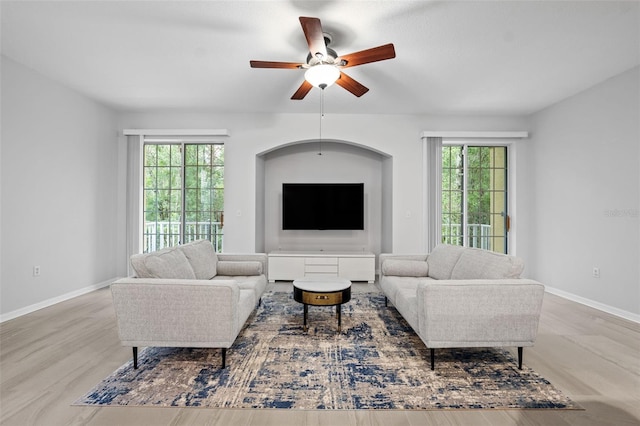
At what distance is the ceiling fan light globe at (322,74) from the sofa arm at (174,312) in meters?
1.76

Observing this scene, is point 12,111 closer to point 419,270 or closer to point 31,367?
point 31,367

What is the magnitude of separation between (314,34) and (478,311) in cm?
221

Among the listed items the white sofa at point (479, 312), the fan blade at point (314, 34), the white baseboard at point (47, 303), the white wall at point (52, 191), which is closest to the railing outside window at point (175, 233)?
the white wall at point (52, 191)

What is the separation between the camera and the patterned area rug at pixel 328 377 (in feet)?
6.10

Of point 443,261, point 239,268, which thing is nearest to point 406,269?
point 443,261

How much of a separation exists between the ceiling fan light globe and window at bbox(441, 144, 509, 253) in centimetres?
323

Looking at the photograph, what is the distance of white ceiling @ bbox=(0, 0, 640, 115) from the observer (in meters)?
2.39

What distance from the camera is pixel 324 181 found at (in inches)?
218

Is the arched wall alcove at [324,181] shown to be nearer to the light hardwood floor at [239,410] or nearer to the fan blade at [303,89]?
the fan blade at [303,89]

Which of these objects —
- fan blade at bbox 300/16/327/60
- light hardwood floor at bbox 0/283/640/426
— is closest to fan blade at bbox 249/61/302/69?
fan blade at bbox 300/16/327/60

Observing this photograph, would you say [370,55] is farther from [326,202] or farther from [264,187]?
[264,187]

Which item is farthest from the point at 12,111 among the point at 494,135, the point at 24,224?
the point at 494,135

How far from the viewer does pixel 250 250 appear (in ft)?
16.3

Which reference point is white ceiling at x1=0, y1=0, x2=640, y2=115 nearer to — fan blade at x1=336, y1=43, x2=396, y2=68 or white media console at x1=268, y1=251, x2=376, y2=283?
fan blade at x1=336, y1=43, x2=396, y2=68
